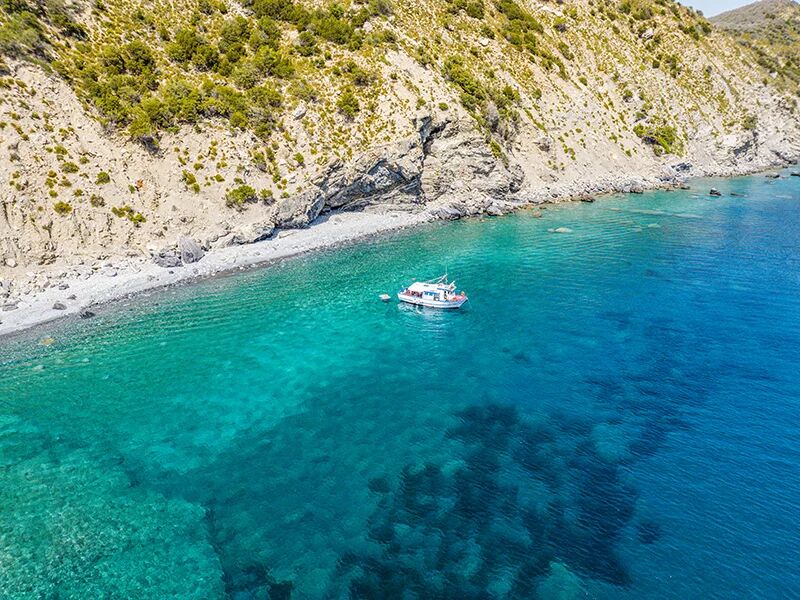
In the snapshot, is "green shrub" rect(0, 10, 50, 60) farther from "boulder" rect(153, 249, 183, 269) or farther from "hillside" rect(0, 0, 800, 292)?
"boulder" rect(153, 249, 183, 269)

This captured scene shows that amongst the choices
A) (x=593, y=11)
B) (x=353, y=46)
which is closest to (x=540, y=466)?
(x=353, y=46)

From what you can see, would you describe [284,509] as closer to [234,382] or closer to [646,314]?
[234,382]

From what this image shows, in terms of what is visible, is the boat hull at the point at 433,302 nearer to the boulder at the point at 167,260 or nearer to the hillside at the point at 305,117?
the hillside at the point at 305,117

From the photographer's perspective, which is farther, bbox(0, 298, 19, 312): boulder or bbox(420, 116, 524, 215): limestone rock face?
bbox(420, 116, 524, 215): limestone rock face

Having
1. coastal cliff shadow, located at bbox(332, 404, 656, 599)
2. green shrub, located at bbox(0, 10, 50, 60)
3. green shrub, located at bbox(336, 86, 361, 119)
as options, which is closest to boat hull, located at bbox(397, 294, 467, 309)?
coastal cliff shadow, located at bbox(332, 404, 656, 599)

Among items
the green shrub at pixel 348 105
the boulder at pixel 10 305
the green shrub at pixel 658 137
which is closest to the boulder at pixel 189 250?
the boulder at pixel 10 305

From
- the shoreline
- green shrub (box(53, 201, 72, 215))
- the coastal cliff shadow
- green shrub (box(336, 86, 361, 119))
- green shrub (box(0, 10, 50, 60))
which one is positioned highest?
green shrub (box(0, 10, 50, 60))
